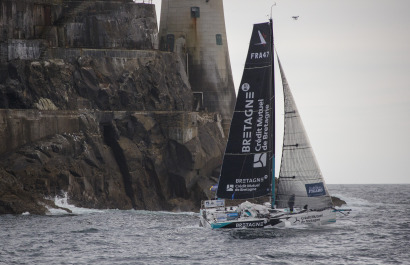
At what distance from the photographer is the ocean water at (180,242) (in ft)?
137

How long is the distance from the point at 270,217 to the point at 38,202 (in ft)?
61.8

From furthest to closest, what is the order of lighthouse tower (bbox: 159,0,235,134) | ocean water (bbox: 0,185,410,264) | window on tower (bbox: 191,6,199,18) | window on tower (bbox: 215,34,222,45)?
window on tower (bbox: 215,34,222,45) < lighthouse tower (bbox: 159,0,235,134) < window on tower (bbox: 191,6,199,18) < ocean water (bbox: 0,185,410,264)

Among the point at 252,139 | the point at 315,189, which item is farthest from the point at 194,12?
the point at 315,189

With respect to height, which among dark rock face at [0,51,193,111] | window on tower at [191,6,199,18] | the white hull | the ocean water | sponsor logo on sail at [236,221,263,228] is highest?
window on tower at [191,6,199,18]

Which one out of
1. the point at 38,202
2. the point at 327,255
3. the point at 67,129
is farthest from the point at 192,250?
the point at 67,129

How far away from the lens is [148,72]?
77.2 metres

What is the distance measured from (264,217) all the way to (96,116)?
24167 millimetres

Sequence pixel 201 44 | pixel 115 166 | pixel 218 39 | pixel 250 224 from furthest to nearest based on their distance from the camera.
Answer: pixel 218 39 < pixel 201 44 < pixel 115 166 < pixel 250 224

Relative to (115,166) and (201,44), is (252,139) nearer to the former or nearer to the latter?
(115,166)

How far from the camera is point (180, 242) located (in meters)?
47.7

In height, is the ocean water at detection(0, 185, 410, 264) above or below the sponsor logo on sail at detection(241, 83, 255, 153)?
below

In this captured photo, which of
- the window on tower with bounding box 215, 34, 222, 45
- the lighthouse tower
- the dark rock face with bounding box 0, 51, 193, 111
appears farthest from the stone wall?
the window on tower with bounding box 215, 34, 222, 45

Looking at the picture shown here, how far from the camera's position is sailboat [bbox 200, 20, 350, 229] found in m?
50.9

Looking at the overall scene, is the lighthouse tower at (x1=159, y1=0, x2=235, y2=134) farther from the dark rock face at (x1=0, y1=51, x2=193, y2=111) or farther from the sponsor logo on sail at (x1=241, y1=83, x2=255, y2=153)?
the sponsor logo on sail at (x1=241, y1=83, x2=255, y2=153)
